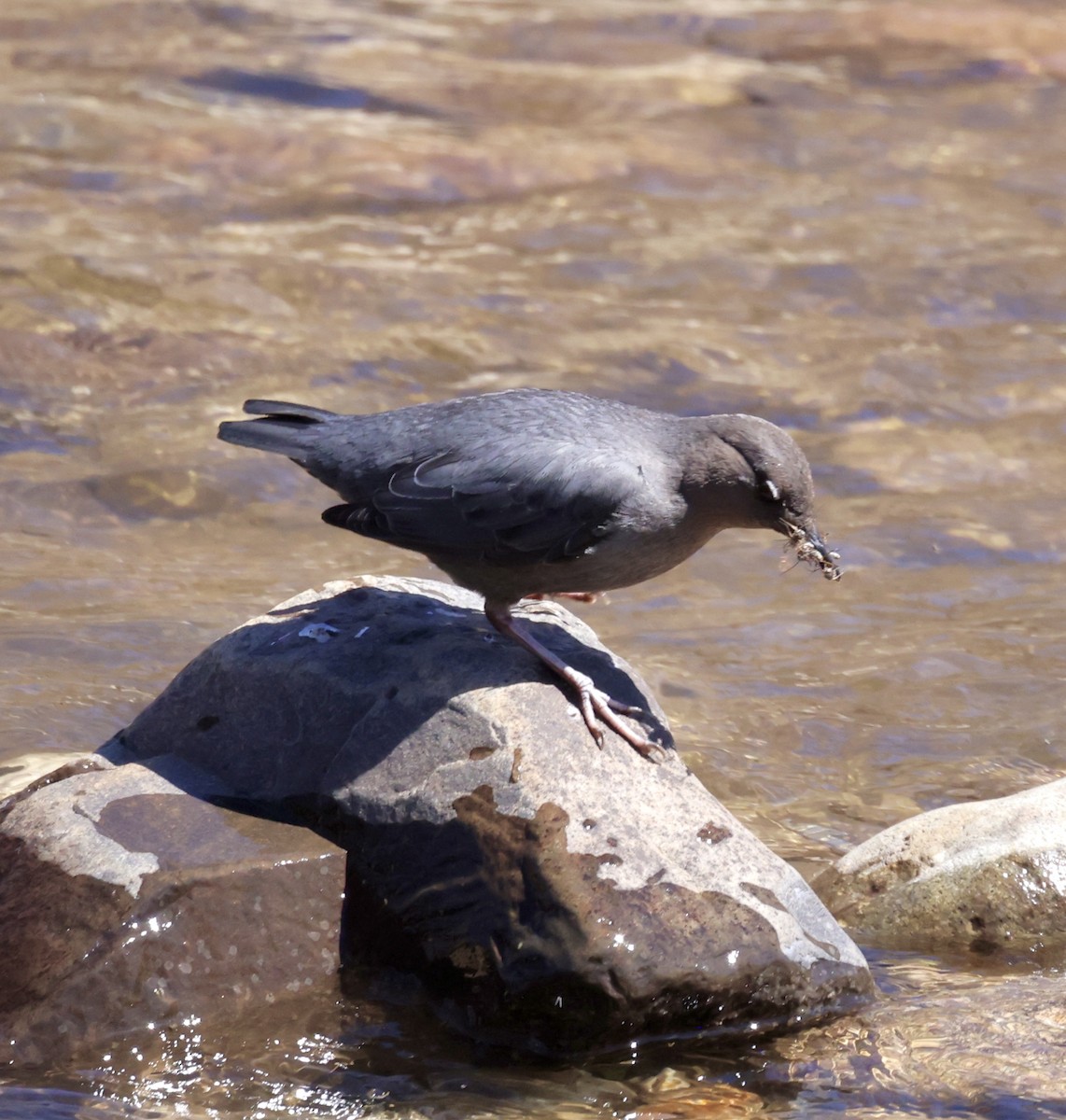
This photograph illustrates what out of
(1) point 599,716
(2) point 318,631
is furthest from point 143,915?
(1) point 599,716

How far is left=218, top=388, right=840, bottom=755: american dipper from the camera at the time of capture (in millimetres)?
4531

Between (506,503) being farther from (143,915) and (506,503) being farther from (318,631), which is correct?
(143,915)

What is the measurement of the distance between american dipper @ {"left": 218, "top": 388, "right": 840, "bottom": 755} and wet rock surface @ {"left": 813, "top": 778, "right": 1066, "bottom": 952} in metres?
0.86

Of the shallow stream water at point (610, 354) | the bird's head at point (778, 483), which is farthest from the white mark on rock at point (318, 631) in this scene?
the bird's head at point (778, 483)

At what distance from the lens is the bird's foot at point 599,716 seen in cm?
442

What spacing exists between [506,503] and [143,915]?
4.79ft

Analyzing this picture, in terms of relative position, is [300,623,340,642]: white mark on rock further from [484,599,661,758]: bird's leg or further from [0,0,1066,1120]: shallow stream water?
[0,0,1066,1120]: shallow stream water

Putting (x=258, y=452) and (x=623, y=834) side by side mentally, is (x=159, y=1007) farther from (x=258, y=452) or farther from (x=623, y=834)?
(x=258, y=452)

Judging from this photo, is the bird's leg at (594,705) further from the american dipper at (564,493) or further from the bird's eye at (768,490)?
the bird's eye at (768,490)

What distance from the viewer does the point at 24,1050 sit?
3.91 meters

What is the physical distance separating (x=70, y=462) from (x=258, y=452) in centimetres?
Result: 90

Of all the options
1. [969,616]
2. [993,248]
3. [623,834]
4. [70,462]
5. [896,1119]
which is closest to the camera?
[896,1119]

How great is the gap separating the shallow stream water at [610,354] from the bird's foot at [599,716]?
2.63 ft

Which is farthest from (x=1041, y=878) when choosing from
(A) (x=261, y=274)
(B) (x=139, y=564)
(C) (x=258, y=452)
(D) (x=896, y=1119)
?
(A) (x=261, y=274)
